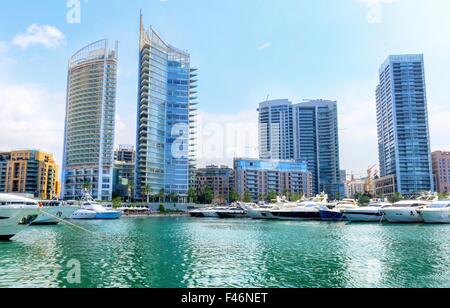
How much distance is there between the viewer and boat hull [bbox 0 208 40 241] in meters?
43.5

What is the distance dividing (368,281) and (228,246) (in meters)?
20.4

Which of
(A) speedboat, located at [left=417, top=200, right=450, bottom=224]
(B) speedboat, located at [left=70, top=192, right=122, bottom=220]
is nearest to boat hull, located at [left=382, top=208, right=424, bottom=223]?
(A) speedboat, located at [left=417, top=200, right=450, bottom=224]

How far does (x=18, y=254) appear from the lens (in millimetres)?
34344

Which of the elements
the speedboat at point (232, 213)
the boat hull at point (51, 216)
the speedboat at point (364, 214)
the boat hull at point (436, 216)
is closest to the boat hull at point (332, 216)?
the speedboat at point (364, 214)

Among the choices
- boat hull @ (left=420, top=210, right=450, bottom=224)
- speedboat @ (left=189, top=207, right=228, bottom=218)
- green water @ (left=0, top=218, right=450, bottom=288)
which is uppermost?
boat hull @ (left=420, top=210, right=450, bottom=224)

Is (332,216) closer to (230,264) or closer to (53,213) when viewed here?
(53,213)

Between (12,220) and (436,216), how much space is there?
7699cm

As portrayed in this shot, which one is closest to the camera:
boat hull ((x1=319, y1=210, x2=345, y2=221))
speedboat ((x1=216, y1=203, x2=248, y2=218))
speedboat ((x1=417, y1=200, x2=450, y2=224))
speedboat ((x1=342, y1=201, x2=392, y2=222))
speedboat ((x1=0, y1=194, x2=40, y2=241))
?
speedboat ((x1=0, y1=194, x2=40, y2=241))

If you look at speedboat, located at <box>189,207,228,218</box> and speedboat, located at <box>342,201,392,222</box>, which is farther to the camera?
speedboat, located at <box>189,207,228,218</box>

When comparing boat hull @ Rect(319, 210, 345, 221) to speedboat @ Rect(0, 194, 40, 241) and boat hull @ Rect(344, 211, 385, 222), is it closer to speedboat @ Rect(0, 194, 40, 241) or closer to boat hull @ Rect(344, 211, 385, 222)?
boat hull @ Rect(344, 211, 385, 222)

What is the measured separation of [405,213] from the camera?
80.1 m

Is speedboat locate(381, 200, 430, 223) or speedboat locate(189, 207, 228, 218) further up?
speedboat locate(381, 200, 430, 223)

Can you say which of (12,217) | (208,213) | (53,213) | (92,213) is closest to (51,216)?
(53,213)
